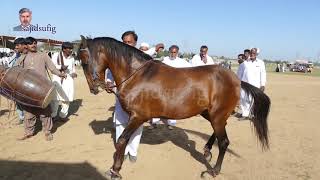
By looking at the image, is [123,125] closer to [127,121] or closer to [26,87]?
[127,121]

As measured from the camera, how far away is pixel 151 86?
5.26 metres

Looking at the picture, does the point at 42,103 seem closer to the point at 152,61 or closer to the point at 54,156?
the point at 54,156

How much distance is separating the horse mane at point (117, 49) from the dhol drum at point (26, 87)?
1.86m

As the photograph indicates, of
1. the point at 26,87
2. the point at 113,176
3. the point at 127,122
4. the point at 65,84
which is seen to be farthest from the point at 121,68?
the point at 65,84

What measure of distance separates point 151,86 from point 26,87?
98.7 inches

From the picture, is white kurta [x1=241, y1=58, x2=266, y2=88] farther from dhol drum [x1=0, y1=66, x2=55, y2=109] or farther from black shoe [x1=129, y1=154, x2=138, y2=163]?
dhol drum [x1=0, y1=66, x2=55, y2=109]

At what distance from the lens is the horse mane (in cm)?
523

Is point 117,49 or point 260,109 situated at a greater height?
point 117,49

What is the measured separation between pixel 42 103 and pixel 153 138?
2.28 metres

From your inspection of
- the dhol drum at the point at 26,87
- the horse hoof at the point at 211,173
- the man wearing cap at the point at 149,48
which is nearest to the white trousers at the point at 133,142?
the horse hoof at the point at 211,173

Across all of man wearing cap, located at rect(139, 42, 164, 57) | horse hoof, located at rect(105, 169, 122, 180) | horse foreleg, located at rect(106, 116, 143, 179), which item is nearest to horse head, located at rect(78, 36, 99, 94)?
horse foreleg, located at rect(106, 116, 143, 179)

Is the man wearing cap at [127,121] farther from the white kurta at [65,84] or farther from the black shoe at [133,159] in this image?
the white kurta at [65,84]

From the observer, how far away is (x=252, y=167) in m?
6.01

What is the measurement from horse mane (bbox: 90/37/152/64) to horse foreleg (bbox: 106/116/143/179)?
847 mm
